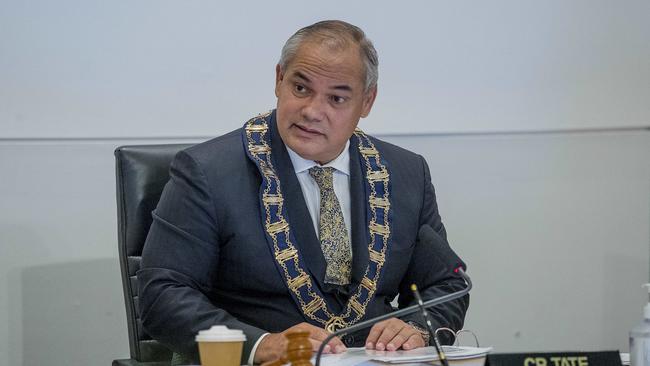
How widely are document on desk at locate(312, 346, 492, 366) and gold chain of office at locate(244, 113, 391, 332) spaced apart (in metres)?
0.50

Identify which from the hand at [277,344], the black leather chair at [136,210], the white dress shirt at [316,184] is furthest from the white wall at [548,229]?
the hand at [277,344]

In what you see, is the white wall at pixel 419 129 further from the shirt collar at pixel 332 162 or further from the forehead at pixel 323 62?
the forehead at pixel 323 62

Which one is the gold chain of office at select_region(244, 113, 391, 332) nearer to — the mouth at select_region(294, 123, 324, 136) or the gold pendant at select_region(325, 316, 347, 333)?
the gold pendant at select_region(325, 316, 347, 333)

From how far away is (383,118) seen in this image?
3.68 metres

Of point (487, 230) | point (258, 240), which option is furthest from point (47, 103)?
point (487, 230)

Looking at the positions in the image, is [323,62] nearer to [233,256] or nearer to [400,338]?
[233,256]

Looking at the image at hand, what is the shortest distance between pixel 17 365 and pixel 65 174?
25.3 inches

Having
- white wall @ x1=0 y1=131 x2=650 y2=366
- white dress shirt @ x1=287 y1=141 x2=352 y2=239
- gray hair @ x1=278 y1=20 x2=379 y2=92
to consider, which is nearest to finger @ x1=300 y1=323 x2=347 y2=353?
white dress shirt @ x1=287 y1=141 x2=352 y2=239

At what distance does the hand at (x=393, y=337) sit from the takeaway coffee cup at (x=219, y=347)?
0.62 metres

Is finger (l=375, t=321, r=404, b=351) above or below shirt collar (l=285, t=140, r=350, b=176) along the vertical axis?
below

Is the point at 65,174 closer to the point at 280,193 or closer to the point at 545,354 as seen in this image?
the point at 280,193

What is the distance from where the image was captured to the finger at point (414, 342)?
2336 millimetres

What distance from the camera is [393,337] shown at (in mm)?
2340

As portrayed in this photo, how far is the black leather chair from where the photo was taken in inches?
111
